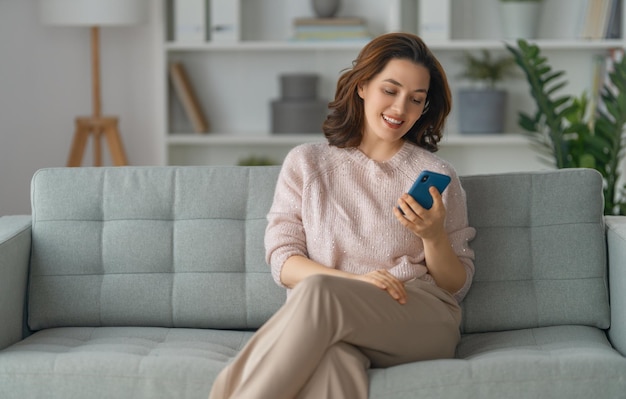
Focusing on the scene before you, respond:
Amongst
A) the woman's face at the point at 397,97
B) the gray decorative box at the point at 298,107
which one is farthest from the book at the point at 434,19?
the woman's face at the point at 397,97

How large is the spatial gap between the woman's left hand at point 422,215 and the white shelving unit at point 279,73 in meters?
2.24

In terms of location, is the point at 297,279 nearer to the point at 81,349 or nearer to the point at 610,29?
the point at 81,349

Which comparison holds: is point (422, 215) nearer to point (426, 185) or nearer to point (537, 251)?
point (426, 185)

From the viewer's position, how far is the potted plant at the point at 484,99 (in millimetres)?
4375

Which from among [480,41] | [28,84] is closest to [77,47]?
[28,84]

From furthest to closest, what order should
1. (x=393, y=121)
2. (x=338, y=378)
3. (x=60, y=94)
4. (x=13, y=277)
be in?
(x=60, y=94) → (x=13, y=277) → (x=393, y=121) → (x=338, y=378)

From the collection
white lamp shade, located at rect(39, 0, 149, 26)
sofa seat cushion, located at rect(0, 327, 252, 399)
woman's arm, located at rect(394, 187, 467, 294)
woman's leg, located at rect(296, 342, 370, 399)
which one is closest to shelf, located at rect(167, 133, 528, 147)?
white lamp shade, located at rect(39, 0, 149, 26)

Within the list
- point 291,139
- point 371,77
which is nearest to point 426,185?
point 371,77

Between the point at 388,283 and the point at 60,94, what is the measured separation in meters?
2.85

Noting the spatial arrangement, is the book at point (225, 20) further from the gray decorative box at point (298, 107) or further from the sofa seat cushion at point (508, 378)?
the sofa seat cushion at point (508, 378)

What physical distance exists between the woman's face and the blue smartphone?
0.68 ft

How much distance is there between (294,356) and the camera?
6.34ft

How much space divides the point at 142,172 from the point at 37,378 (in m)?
0.66

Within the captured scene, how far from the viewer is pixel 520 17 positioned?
430cm
